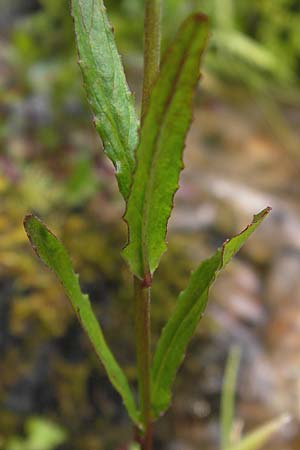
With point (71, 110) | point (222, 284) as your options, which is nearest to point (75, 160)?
point (71, 110)

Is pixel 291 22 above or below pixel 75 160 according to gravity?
above

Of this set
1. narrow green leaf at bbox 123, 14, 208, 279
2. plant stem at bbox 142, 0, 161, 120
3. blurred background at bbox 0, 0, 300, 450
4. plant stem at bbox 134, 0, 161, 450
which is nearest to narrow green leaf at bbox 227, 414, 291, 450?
plant stem at bbox 134, 0, 161, 450

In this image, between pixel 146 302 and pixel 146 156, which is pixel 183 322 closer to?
pixel 146 302

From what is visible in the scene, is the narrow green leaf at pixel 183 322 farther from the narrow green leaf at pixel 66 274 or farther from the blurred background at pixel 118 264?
the blurred background at pixel 118 264

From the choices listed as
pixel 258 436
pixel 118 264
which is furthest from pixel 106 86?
pixel 118 264

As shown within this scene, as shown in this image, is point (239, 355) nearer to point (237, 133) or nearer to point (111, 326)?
point (111, 326)

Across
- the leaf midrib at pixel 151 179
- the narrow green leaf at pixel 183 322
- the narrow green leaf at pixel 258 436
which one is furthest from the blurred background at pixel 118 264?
the leaf midrib at pixel 151 179

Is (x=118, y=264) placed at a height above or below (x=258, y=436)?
above

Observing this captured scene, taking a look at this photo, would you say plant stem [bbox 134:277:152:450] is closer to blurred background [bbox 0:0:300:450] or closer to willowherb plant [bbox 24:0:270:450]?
willowherb plant [bbox 24:0:270:450]
